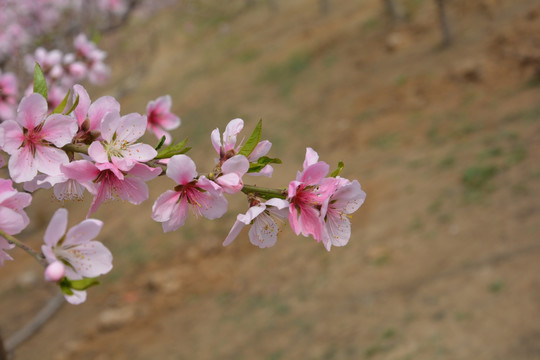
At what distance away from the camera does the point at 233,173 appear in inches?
46.6

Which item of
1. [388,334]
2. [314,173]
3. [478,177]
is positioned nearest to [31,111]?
[314,173]

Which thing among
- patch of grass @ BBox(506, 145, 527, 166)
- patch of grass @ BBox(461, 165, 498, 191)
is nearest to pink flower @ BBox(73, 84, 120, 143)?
patch of grass @ BBox(461, 165, 498, 191)

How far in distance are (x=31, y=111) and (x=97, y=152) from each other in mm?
163

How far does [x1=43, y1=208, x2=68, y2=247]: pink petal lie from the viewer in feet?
3.45

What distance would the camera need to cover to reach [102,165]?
45.1 inches

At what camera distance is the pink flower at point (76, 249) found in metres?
1.05

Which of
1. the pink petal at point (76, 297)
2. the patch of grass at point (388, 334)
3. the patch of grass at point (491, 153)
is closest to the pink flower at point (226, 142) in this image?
the pink petal at point (76, 297)

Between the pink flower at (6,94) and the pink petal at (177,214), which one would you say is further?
the pink flower at (6,94)

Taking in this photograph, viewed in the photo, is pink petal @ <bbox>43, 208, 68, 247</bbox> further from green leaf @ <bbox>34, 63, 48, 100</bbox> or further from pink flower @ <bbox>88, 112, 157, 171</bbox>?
green leaf @ <bbox>34, 63, 48, 100</bbox>

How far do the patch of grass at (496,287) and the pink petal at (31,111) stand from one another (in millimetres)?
4227

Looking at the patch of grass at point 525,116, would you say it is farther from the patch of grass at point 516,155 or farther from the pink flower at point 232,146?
the pink flower at point 232,146

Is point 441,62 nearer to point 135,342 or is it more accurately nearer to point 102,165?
point 135,342

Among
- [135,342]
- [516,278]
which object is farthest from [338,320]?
[135,342]

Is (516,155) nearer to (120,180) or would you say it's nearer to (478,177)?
(478,177)
